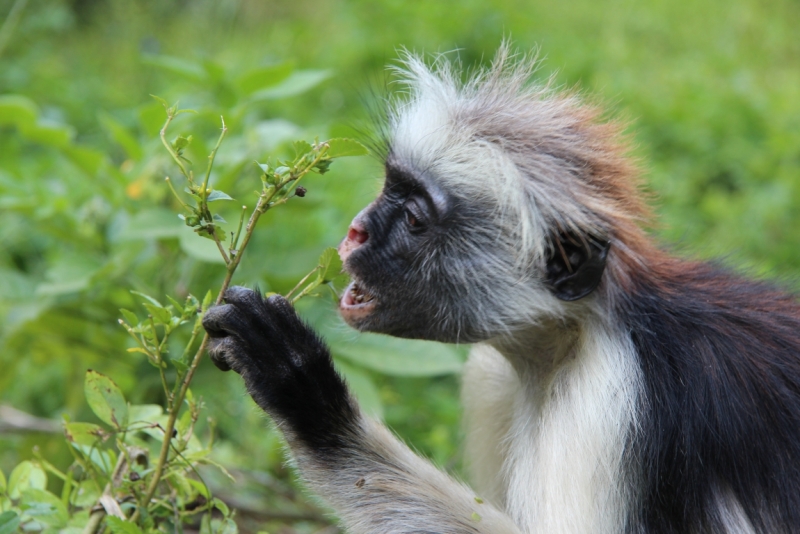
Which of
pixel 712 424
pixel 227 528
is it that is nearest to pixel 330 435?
pixel 227 528

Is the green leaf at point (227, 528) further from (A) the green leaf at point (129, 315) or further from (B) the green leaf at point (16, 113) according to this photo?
(B) the green leaf at point (16, 113)

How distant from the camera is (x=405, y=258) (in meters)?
3.38

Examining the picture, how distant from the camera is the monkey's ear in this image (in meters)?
3.23

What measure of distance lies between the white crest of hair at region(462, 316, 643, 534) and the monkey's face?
308mm

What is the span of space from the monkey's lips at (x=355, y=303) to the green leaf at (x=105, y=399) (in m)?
0.92

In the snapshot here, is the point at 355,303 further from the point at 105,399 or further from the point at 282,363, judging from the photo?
the point at 105,399

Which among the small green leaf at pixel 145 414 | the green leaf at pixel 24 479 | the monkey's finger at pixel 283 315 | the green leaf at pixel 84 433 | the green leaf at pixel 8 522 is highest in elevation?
the monkey's finger at pixel 283 315

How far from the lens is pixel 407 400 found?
6238 mm

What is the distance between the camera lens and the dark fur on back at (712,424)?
10.2ft

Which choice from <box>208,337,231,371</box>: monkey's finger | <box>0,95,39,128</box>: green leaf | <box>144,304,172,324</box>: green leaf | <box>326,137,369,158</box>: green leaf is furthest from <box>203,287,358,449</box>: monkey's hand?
<box>0,95,39,128</box>: green leaf

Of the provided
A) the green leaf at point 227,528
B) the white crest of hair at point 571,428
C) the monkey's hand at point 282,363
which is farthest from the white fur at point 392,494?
the green leaf at point 227,528

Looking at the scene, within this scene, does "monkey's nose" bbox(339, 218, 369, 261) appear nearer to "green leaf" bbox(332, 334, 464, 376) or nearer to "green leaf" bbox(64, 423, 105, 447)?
"green leaf" bbox(64, 423, 105, 447)

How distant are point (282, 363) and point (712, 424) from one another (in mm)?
1573

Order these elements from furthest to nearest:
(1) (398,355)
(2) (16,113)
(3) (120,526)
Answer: (2) (16,113)
(1) (398,355)
(3) (120,526)
